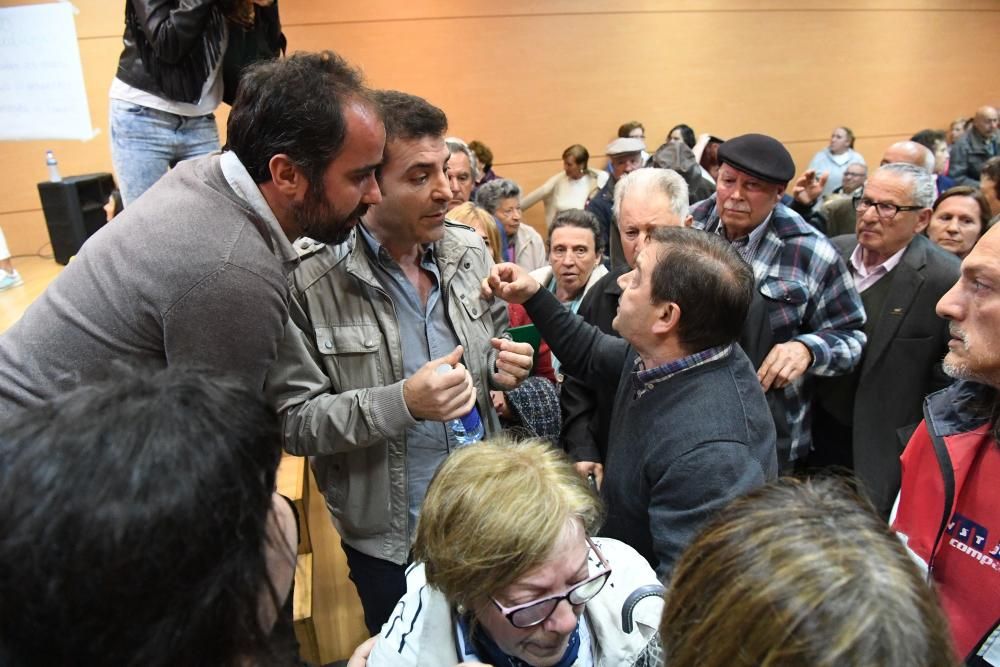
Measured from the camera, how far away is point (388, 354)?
58.4 inches

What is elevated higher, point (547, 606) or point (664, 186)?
point (664, 186)

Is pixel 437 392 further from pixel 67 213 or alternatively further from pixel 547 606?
pixel 67 213

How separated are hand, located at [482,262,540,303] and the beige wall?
4330 mm

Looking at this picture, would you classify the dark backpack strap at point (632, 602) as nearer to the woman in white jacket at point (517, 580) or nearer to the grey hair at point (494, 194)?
the woman in white jacket at point (517, 580)

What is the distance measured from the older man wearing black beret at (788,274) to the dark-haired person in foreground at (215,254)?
53.9 inches

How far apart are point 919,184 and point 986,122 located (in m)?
5.51

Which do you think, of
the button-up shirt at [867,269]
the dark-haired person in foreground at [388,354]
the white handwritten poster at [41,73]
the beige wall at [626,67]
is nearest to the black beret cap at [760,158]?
the button-up shirt at [867,269]

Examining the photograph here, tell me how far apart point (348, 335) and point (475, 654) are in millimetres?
712

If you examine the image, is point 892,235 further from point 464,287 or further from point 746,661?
point 746,661

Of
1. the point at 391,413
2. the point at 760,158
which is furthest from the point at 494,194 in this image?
the point at 391,413

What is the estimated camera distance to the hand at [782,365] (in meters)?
1.84

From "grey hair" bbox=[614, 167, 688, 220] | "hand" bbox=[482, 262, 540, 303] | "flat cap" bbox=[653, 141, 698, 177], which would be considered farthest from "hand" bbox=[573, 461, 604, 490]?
"flat cap" bbox=[653, 141, 698, 177]

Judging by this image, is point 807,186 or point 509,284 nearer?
point 509,284

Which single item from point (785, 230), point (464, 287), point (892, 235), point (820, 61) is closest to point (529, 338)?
point (464, 287)
